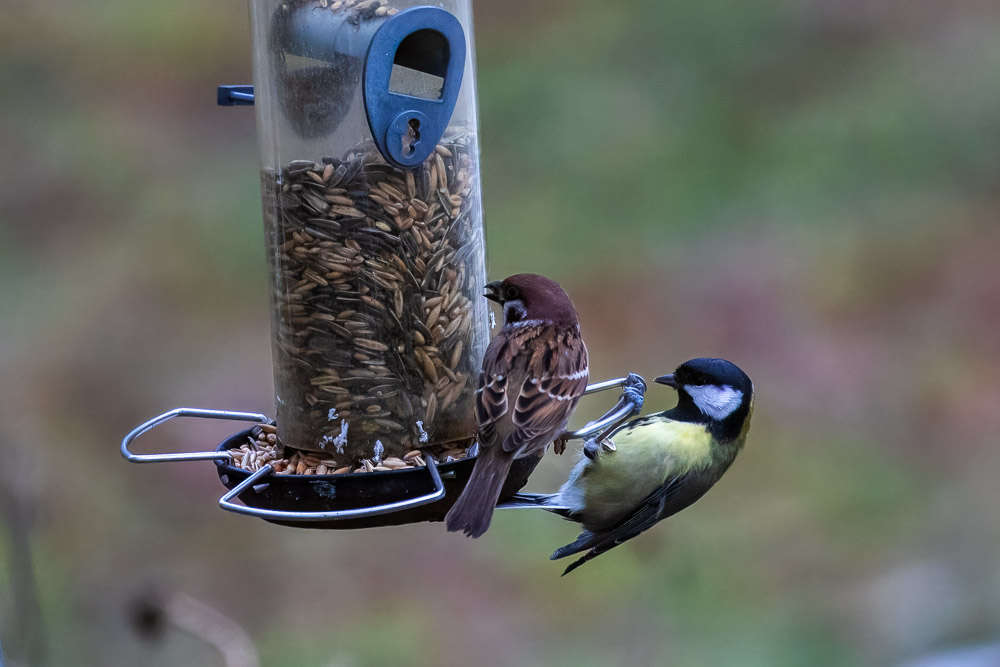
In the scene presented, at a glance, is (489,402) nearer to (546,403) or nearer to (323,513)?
(546,403)

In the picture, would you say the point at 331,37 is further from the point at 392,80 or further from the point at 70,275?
the point at 70,275

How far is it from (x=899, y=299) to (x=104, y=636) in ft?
17.9

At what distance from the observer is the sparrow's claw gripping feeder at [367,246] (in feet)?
11.1

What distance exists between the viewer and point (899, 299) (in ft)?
24.7

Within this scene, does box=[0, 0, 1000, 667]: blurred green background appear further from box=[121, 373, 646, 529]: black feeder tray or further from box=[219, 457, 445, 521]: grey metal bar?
box=[219, 457, 445, 521]: grey metal bar

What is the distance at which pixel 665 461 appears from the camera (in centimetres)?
444

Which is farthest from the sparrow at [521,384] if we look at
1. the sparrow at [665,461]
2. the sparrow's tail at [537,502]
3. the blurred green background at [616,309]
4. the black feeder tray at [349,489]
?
the blurred green background at [616,309]

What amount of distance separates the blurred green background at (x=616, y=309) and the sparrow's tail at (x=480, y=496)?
1.40 meters

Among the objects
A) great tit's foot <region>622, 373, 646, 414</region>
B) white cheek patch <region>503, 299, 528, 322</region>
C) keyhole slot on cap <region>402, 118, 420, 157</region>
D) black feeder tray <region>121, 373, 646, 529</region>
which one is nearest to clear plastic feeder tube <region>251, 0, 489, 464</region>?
keyhole slot on cap <region>402, 118, 420, 157</region>

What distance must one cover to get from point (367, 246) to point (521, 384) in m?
0.67

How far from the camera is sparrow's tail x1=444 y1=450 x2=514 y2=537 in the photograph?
3.13m

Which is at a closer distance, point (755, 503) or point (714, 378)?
point (714, 378)

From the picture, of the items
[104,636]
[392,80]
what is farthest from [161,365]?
[392,80]

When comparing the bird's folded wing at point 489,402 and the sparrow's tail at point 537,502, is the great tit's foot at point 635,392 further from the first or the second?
the sparrow's tail at point 537,502
